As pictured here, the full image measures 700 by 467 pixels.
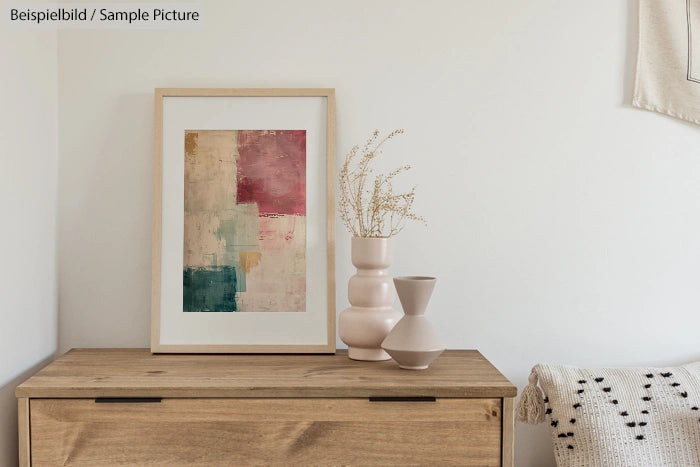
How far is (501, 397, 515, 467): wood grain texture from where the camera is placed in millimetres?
1370

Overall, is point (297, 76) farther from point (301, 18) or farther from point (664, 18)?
point (664, 18)

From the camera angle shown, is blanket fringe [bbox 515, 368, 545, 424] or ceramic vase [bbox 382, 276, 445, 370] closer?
ceramic vase [bbox 382, 276, 445, 370]

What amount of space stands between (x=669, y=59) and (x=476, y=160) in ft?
1.92

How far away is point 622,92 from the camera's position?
177cm

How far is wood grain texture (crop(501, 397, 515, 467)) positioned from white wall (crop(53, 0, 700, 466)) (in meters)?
0.41

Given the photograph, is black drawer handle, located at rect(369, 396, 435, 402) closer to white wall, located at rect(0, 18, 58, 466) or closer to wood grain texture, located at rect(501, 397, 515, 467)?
wood grain texture, located at rect(501, 397, 515, 467)

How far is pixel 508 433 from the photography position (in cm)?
137

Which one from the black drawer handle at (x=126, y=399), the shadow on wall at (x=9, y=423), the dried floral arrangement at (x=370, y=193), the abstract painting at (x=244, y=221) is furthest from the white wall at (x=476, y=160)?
the black drawer handle at (x=126, y=399)

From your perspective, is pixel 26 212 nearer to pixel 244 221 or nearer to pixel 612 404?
pixel 244 221

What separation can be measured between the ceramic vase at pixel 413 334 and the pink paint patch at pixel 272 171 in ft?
1.27

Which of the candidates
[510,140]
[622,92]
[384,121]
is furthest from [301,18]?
[622,92]

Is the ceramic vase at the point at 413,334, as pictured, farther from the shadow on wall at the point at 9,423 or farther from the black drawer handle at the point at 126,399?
the shadow on wall at the point at 9,423

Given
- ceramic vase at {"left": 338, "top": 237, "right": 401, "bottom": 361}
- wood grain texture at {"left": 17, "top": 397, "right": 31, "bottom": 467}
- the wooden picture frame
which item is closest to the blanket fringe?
ceramic vase at {"left": 338, "top": 237, "right": 401, "bottom": 361}

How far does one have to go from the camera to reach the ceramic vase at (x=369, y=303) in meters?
1.56
